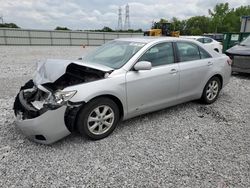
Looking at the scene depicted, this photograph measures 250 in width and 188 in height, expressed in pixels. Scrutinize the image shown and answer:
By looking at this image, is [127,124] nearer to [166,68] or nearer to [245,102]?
[166,68]

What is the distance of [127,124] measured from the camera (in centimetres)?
374

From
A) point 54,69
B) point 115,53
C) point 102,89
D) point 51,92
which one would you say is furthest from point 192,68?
point 51,92

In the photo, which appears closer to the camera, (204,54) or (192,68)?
(192,68)

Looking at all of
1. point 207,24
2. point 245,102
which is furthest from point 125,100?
point 207,24

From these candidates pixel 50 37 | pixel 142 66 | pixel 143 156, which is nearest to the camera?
pixel 143 156

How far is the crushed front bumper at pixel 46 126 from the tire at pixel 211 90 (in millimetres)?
2998

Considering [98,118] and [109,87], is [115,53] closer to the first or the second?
[109,87]

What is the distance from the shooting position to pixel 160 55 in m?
3.78

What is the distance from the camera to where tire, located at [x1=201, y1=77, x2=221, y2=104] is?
452cm

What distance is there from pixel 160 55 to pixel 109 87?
1.24 m

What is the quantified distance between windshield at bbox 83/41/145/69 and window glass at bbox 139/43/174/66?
18 centimetres

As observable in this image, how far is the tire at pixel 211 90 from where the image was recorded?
14.8ft

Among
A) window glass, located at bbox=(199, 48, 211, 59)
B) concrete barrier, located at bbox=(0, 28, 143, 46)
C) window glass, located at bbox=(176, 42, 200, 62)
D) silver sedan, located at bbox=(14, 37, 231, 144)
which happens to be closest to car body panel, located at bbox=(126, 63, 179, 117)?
silver sedan, located at bbox=(14, 37, 231, 144)

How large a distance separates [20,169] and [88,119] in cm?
102
